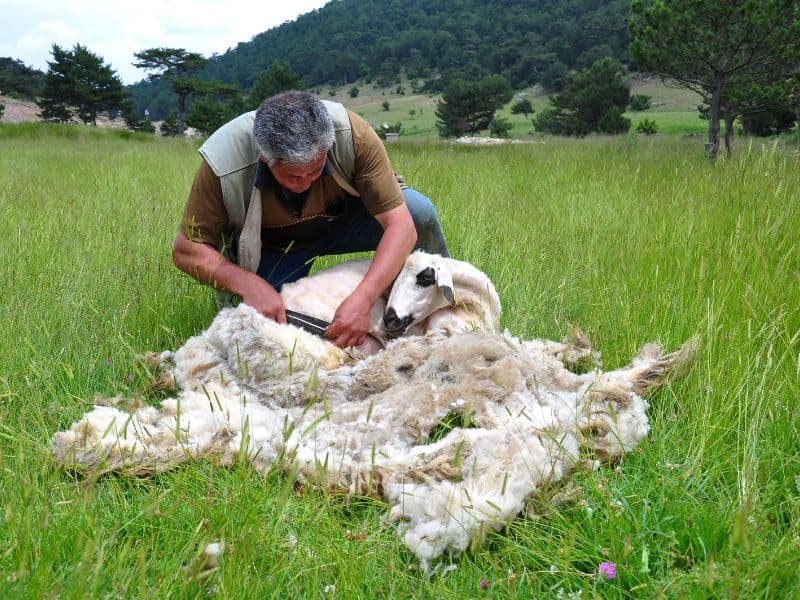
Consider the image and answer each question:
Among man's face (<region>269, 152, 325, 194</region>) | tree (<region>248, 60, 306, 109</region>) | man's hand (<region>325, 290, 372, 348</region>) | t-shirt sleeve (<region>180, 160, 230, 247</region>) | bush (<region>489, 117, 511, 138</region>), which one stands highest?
tree (<region>248, 60, 306, 109</region>)

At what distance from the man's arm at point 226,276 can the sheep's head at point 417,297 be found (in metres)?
0.49

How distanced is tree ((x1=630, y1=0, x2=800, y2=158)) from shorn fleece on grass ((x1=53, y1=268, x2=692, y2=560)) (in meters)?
7.51

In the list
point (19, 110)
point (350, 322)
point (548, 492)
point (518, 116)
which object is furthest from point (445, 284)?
point (19, 110)

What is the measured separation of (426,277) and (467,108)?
45807mm

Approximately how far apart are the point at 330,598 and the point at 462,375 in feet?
3.49

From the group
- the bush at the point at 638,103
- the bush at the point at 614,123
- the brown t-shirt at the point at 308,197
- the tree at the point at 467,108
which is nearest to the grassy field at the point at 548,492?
the brown t-shirt at the point at 308,197

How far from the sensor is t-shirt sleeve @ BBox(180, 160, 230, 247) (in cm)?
285

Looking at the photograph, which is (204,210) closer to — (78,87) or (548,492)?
(548,492)

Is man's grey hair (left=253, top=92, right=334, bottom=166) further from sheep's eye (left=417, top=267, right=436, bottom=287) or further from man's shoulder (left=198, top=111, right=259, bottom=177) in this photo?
sheep's eye (left=417, top=267, right=436, bottom=287)

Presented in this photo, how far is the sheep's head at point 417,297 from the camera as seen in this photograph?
2.77 metres

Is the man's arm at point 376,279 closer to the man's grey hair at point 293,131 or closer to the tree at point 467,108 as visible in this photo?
the man's grey hair at point 293,131

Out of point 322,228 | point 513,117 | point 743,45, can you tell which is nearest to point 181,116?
point 513,117

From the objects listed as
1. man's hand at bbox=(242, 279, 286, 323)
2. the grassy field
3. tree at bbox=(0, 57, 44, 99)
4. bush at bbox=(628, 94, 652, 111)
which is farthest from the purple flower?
tree at bbox=(0, 57, 44, 99)

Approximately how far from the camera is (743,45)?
8.95 m
